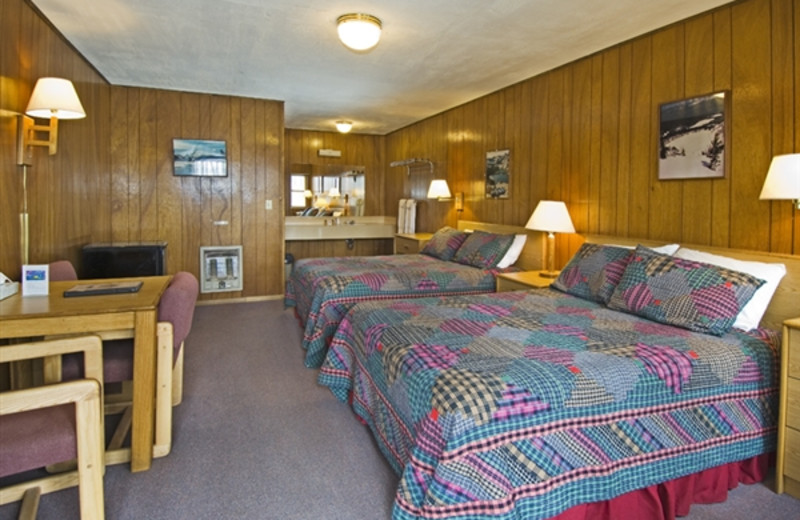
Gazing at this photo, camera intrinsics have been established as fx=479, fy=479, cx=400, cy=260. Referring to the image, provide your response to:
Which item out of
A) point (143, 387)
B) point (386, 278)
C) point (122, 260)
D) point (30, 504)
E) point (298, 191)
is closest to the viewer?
point (30, 504)

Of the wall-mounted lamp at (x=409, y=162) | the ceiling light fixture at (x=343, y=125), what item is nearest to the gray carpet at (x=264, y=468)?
the wall-mounted lamp at (x=409, y=162)

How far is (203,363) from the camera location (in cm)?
362

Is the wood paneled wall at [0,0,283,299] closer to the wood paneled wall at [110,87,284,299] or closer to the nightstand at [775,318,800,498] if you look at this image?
the wood paneled wall at [110,87,284,299]

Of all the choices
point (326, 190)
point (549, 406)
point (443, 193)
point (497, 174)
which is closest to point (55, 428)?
point (549, 406)

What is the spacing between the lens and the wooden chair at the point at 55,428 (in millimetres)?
1425

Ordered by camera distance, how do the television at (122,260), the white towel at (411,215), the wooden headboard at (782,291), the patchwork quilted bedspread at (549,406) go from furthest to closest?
1. the white towel at (411,215)
2. the television at (122,260)
3. the wooden headboard at (782,291)
4. the patchwork quilted bedspread at (549,406)

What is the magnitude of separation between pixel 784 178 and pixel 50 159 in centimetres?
445

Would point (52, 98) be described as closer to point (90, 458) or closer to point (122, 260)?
point (122, 260)

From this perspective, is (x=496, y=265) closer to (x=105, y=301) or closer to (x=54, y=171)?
(x=105, y=301)

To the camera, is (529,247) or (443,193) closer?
(529,247)

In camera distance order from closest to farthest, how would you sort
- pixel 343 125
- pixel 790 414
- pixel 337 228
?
pixel 790 414, pixel 343 125, pixel 337 228

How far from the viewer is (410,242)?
20.6 ft

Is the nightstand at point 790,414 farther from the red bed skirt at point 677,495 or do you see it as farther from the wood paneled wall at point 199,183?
the wood paneled wall at point 199,183

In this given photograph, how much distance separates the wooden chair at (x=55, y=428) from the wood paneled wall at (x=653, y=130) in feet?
10.8
